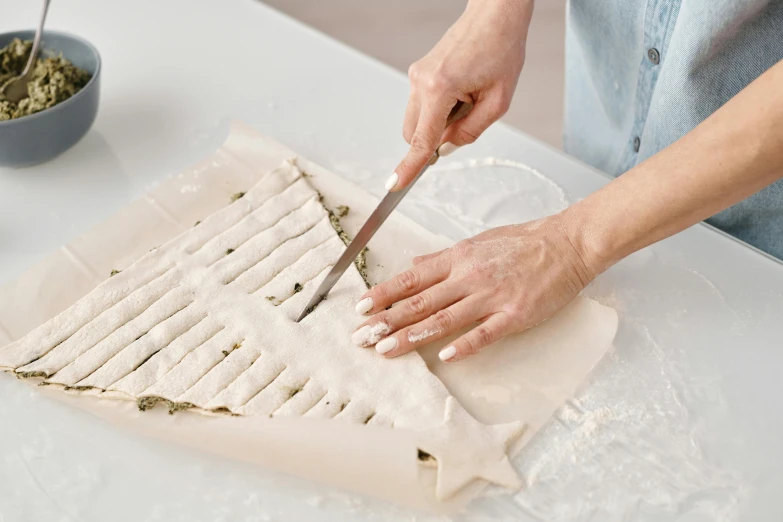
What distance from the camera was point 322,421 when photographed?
1254 mm

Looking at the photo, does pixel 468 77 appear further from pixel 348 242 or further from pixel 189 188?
pixel 189 188

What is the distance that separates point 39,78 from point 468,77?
1068 millimetres

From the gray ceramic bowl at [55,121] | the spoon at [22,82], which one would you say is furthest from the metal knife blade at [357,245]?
the spoon at [22,82]

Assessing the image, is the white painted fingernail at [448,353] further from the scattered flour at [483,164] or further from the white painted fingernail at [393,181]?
the scattered flour at [483,164]

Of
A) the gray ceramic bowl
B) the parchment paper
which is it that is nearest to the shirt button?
the parchment paper

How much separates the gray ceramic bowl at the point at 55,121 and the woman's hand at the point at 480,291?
90cm

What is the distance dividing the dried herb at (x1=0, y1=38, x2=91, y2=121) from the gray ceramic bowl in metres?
0.04

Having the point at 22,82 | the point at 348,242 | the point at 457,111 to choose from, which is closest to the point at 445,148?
the point at 457,111

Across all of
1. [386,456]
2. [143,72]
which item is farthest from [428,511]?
[143,72]

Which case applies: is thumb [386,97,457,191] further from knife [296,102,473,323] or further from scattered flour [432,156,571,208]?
scattered flour [432,156,571,208]

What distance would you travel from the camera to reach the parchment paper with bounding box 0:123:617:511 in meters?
1.22

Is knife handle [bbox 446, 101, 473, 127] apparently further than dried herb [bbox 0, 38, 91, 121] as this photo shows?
No

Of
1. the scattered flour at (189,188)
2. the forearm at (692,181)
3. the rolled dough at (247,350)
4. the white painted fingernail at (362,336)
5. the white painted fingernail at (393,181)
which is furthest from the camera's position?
the scattered flour at (189,188)

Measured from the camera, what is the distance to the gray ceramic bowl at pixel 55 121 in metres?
1.63
